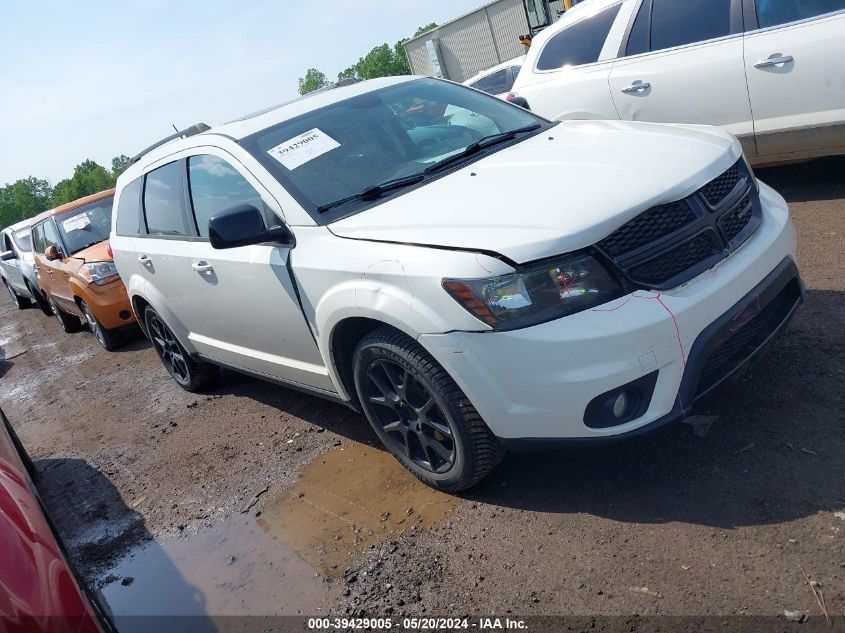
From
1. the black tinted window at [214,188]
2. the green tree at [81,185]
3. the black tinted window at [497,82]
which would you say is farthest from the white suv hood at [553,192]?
the green tree at [81,185]

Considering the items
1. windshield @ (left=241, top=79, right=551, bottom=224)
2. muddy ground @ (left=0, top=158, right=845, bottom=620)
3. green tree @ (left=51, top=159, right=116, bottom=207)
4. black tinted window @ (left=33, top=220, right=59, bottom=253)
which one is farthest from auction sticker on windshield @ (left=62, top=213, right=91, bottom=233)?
green tree @ (left=51, top=159, right=116, bottom=207)

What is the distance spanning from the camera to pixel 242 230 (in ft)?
11.3

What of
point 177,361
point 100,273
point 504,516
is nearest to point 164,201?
point 177,361

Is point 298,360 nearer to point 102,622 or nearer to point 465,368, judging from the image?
point 465,368

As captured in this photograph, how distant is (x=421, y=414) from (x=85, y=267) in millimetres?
6361

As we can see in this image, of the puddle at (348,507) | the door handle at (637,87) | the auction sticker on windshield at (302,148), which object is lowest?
the puddle at (348,507)

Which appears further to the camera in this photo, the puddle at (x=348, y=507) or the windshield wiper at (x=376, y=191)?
the windshield wiper at (x=376, y=191)

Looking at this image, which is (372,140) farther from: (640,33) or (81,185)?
(81,185)

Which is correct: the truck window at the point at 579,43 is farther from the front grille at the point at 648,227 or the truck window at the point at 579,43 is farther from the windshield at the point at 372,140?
the front grille at the point at 648,227

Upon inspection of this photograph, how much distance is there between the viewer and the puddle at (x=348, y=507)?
3.27m

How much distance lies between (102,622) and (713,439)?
7.99ft

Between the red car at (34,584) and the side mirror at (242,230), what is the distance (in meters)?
1.43

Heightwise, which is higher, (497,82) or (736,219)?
(497,82)

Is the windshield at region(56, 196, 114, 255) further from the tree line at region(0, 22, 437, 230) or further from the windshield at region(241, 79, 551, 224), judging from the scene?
the tree line at region(0, 22, 437, 230)
